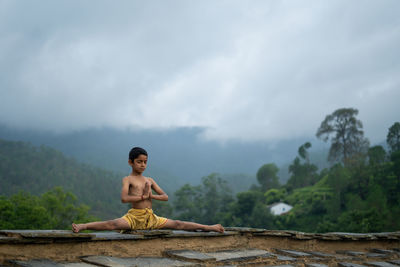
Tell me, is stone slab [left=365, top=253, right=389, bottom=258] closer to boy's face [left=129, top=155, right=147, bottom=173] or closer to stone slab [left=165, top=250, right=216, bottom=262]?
stone slab [left=165, top=250, right=216, bottom=262]

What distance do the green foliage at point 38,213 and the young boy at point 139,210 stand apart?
24.2 meters

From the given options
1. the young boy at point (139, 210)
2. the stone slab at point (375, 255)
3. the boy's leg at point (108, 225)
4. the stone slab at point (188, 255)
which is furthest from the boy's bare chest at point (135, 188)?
the stone slab at point (375, 255)

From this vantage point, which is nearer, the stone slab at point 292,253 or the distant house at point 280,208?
the stone slab at point 292,253

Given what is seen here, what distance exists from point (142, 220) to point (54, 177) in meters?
69.9

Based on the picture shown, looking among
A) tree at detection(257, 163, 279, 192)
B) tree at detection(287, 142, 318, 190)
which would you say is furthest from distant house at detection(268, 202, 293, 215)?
tree at detection(257, 163, 279, 192)

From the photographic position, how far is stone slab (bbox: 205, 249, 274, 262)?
133 inches

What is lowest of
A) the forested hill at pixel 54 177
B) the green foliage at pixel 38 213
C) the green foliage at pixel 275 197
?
the green foliage at pixel 38 213

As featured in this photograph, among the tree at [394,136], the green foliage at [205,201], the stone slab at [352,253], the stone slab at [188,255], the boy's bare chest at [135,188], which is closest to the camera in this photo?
the stone slab at [188,255]

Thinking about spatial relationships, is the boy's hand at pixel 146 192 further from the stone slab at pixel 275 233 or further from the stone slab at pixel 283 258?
the stone slab at pixel 283 258

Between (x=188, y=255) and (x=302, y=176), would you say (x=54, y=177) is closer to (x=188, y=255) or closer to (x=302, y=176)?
(x=302, y=176)

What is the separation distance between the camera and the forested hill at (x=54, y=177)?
202 ft

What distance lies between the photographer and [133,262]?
2.90m

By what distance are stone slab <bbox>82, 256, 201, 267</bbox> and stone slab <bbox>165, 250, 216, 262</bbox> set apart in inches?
3.8

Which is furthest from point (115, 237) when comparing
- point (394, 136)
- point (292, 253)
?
point (394, 136)
